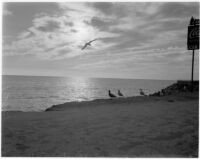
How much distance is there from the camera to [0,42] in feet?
18.9

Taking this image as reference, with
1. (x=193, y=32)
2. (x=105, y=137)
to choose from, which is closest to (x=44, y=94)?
(x=193, y=32)

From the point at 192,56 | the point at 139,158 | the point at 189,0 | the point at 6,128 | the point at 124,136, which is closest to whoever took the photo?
the point at 139,158

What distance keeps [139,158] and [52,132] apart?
2.64 m

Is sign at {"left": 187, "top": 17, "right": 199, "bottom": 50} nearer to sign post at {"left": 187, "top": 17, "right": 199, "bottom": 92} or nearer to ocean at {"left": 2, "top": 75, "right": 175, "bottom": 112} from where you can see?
sign post at {"left": 187, "top": 17, "right": 199, "bottom": 92}

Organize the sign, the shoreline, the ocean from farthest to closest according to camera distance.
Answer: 1. the ocean
2. the sign
3. the shoreline

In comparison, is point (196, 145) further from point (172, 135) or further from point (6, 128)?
point (6, 128)

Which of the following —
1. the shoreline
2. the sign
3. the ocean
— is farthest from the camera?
the ocean

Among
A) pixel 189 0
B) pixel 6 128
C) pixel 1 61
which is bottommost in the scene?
pixel 6 128

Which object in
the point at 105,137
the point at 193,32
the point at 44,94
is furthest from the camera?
the point at 44,94

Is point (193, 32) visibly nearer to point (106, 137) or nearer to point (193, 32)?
point (193, 32)

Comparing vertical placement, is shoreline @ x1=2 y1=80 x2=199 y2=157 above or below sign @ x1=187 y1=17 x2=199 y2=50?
below

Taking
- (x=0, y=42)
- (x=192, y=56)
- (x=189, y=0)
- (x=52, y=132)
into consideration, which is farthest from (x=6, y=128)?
(x=192, y=56)

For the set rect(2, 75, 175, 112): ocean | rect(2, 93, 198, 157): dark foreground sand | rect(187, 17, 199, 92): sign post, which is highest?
rect(187, 17, 199, 92): sign post

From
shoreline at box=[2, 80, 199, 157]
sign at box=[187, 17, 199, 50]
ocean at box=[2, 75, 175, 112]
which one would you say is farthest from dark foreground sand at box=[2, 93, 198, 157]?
ocean at box=[2, 75, 175, 112]
